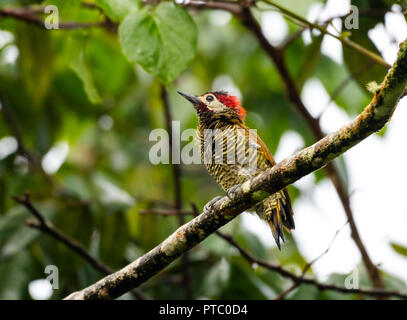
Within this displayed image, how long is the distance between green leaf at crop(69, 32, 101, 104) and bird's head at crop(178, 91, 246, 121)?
0.56 m

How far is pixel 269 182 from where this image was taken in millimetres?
2361

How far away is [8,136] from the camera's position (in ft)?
18.3

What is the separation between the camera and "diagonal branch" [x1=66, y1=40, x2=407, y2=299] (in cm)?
195

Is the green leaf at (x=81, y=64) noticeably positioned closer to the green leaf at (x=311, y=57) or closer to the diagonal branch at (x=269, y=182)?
the diagonal branch at (x=269, y=182)

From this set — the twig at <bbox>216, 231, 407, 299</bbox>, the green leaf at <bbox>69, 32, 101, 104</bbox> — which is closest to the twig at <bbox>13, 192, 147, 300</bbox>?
the green leaf at <bbox>69, 32, 101, 104</bbox>

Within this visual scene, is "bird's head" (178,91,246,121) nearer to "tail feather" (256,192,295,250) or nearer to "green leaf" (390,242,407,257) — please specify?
"tail feather" (256,192,295,250)

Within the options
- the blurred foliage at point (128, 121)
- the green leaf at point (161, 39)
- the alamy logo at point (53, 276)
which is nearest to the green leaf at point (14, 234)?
the blurred foliage at point (128, 121)

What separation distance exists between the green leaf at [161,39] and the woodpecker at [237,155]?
512 mm

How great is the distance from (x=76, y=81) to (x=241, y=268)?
8.31ft

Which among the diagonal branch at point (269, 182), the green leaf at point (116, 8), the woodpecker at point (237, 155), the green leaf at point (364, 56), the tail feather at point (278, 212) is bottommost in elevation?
the diagonal branch at point (269, 182)

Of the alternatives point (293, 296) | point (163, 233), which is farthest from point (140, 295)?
point (293, 296)

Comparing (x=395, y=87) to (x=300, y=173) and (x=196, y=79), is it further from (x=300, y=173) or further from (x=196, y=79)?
(x=196, y=79)

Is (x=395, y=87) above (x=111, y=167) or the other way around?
the other way around

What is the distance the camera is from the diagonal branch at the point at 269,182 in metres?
1.95
